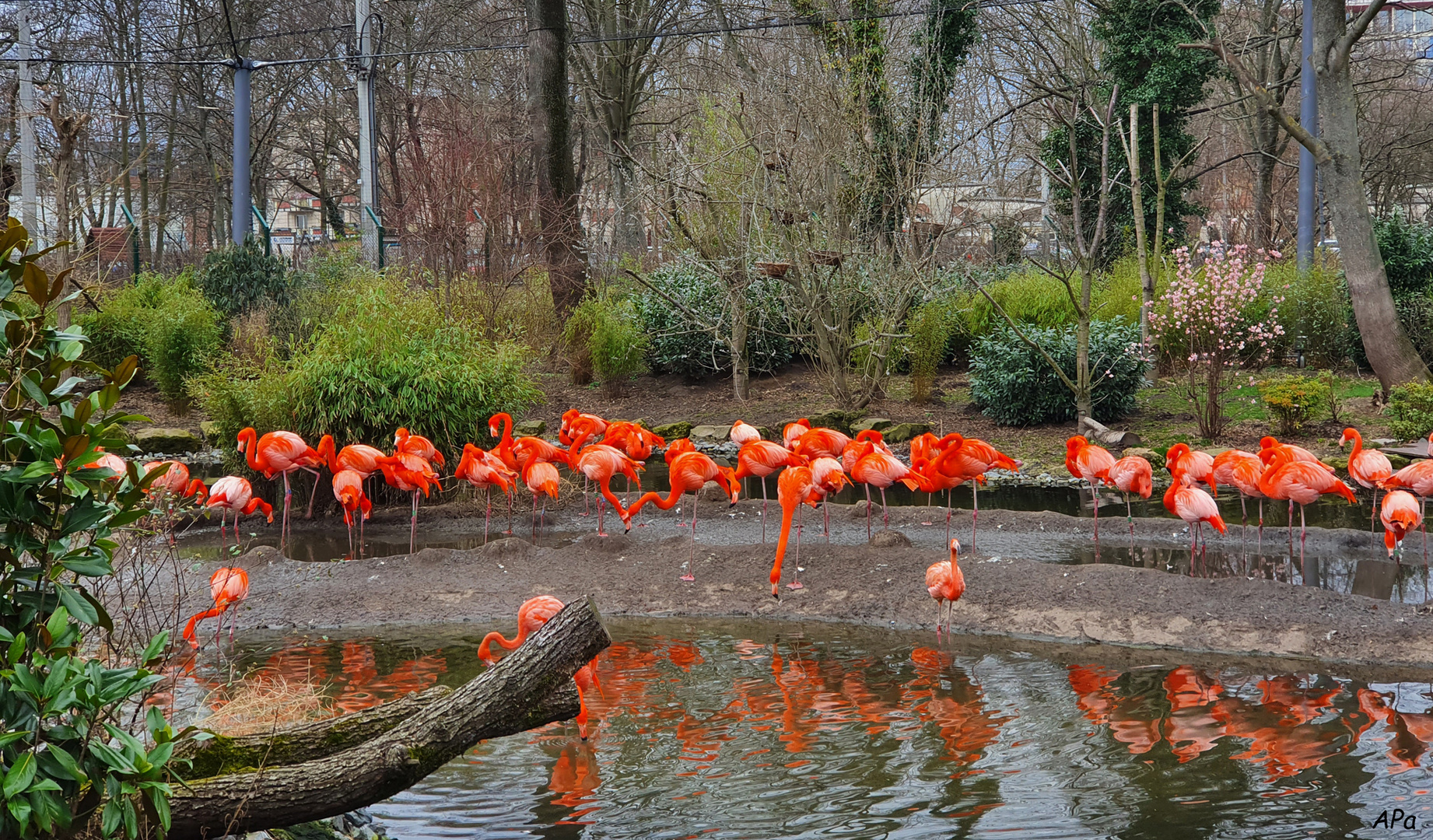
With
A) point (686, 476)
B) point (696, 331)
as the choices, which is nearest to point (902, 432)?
point (696, 331)

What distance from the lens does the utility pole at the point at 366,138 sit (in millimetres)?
18312

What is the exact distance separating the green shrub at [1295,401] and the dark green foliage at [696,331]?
249 inches

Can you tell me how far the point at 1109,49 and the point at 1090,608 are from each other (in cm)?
1351

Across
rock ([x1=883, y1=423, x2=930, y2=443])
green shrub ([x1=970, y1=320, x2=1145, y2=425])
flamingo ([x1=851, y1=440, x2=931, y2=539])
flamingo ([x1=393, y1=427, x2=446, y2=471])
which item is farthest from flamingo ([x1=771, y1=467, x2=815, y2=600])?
green shrub ([x1=970, y1=320, x2=1145, y2=425])

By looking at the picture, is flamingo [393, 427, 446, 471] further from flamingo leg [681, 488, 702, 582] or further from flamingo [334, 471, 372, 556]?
flamingo leg [681, 488, 702, 582]

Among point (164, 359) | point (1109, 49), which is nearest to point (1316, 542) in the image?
point (1109, 49)

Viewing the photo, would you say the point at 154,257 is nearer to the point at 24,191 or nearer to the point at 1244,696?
the point at 24,191

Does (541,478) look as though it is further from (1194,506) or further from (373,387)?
(1194,506)

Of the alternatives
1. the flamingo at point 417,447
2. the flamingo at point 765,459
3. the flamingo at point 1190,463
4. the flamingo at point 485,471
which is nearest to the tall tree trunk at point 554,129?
the flamingo at point 417,447

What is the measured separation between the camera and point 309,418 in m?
9.71

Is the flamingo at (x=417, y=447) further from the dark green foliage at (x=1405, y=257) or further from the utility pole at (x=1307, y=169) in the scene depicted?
the utility pole at (x=1307, y=169)

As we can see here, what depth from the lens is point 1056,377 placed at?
1284 cm

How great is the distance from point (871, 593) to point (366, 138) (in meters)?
14.5

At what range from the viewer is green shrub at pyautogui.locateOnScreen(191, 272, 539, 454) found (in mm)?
9617
